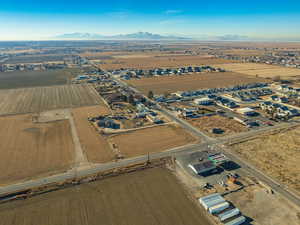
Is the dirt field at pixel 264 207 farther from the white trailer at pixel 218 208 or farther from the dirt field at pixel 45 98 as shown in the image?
the dirt field at pixel 45 98

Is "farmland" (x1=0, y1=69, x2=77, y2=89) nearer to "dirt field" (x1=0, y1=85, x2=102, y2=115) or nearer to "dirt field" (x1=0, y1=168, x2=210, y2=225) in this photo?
"dirt field" (x1=0, y1=85, x2=102, y2=115)

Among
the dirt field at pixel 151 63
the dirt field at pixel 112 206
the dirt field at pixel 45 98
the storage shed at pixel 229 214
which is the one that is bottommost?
the dirt field at pixel 112 206

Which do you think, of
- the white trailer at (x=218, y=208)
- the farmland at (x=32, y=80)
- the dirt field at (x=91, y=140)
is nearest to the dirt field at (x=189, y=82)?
the dirt field at (x=91, y=140)

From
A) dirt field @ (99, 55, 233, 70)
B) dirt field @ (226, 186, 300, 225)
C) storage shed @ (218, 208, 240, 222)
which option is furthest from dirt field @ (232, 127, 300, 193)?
dirt field @ (99, 55, 233, 70)

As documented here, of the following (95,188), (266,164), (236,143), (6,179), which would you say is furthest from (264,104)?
(6,179)

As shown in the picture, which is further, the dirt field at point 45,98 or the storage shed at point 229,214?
the dirt field at point 45,98

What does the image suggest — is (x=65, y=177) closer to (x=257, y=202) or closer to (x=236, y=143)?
(x=257, y=202)
